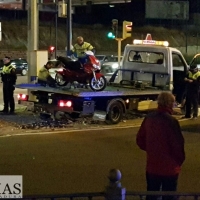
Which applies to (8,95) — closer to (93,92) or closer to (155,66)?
(93,92)

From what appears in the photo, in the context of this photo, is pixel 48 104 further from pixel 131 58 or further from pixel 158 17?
pixel 158 17

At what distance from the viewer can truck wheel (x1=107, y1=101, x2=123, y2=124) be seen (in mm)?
16675

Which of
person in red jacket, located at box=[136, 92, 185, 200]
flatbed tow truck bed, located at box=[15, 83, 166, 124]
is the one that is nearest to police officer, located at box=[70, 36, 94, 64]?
flatbed tow truck bed, located at box=[15, 83, 166, 124]

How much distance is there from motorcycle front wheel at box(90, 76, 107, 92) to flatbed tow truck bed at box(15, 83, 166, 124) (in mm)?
169

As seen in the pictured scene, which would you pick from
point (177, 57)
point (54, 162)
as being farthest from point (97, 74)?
point (54, 162)

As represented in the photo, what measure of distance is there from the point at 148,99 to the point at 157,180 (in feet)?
36.4

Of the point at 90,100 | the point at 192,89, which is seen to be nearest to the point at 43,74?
the point at 90,100

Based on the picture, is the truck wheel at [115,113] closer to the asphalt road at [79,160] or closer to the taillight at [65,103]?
the asphalt road at [79,160]

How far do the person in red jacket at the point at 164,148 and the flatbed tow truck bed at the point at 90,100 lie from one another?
29.2ft

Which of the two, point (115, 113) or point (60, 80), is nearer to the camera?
point (115, 113)

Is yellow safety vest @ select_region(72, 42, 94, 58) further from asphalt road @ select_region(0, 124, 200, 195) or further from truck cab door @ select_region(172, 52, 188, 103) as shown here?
truck cab door @ select_region(172, 52, 188, 103)

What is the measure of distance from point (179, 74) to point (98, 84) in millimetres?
3173

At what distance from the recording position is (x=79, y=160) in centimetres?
1192

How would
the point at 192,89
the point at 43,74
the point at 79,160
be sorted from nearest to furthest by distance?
the point at 79,160, the point at 43,74, the point at 192,89
